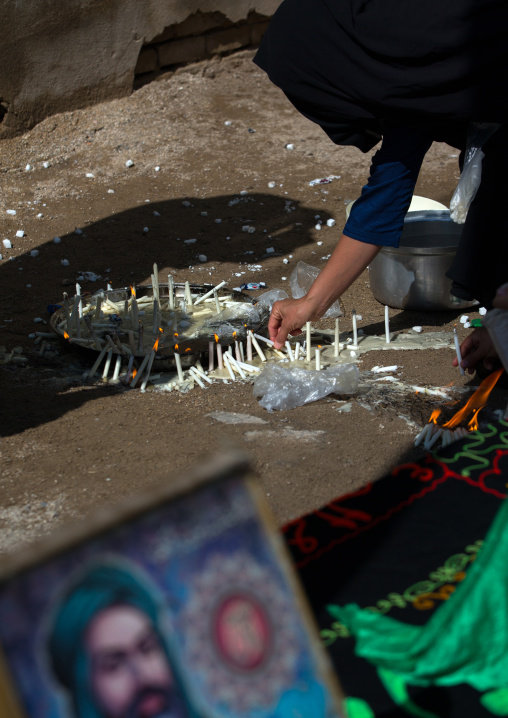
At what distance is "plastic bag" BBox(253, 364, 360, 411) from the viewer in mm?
3527

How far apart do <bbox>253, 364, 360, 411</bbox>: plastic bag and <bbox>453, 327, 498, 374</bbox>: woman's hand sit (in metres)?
0.55

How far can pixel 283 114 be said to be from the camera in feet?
27.9

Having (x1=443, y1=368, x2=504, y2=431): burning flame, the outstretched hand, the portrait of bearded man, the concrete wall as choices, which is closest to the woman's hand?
(x1=443, y1=368, x2=504, y2=431): burning flame

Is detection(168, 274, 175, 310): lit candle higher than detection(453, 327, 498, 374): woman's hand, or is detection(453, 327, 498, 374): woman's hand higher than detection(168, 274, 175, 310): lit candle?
detection(168, 274, 175, 310): lit candle

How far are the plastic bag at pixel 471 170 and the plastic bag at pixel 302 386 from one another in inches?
35.4

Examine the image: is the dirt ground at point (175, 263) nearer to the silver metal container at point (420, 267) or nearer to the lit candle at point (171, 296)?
the silver metal container at point (420, 267)

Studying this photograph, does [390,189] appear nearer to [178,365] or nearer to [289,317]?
[289,317]

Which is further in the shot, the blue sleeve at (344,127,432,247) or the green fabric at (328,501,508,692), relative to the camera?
the blue sleeve at (344,127,432,247)

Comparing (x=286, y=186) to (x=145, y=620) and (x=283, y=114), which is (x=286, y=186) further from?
(x=145, y=620)

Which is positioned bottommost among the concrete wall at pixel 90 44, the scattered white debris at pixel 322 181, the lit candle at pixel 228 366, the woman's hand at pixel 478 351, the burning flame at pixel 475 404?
the burning flame at pixel 475 404

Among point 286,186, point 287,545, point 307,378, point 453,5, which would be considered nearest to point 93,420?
point 307,378

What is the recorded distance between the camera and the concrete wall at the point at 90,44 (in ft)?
22.9

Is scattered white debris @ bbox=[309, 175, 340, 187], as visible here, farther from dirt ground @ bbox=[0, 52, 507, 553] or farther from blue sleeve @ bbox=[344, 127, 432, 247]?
blue sleeve @ bbox=[344, 127, 432, 247]

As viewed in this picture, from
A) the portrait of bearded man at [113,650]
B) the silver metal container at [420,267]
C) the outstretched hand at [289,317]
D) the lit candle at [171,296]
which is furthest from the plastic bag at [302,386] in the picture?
the portrait of bearded man at [113,650]
